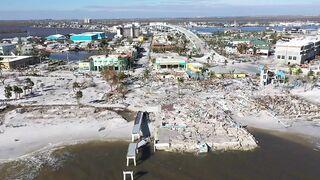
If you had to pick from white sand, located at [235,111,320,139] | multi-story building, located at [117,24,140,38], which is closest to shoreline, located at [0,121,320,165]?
white sand, located at [235,111,320,139]

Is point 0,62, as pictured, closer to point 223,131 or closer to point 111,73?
point 111,73

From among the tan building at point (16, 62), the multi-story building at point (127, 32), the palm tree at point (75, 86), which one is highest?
the multi-story building at point (127, 32)

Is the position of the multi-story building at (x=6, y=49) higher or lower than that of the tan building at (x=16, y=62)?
higher

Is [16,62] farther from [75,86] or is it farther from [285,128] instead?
[285,128]

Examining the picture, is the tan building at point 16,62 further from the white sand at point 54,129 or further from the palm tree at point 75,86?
the white sand at point 54,129

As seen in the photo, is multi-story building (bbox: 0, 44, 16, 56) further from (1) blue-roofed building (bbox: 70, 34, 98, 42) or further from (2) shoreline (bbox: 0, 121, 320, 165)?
(2) shoreline (bbox: 0, 121, 320, 165)

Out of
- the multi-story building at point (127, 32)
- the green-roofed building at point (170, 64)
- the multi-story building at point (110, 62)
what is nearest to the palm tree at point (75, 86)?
the multi-story building at point (110, 62)

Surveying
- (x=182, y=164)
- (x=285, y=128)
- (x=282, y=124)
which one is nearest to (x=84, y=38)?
(x=282, y=124)

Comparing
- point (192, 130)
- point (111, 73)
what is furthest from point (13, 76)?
point (192, 130)
